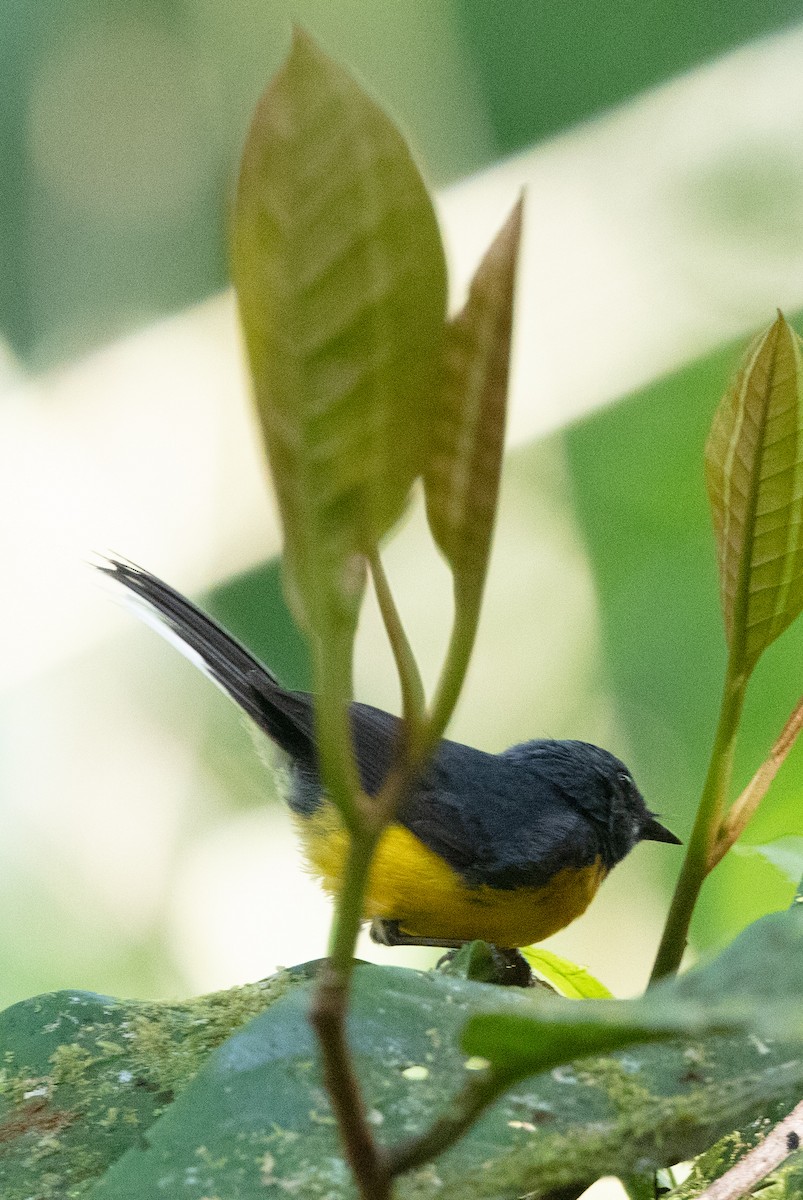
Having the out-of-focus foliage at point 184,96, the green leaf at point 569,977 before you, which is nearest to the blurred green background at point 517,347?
the out-of-focus foliage at point 184,96

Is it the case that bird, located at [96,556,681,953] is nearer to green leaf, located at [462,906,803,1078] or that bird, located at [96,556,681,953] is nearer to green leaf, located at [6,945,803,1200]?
green leaf, located at [6,945,803,1200]

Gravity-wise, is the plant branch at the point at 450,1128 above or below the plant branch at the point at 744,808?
below

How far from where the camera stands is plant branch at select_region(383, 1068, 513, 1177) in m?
0.26

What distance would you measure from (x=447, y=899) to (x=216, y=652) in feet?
1.55

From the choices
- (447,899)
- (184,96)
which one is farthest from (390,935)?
(184,96)

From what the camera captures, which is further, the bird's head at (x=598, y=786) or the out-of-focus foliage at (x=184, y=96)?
the out-of-focus foliage at (x=184, y=96)

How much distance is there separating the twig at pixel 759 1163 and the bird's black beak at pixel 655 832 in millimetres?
1192

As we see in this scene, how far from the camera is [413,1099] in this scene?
35cm

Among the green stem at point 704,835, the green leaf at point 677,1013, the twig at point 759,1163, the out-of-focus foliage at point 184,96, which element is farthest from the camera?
the out-of-focus foliage at point 184,96

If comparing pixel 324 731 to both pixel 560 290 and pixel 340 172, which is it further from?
pixel 560 290

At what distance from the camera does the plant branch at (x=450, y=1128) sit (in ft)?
0.86

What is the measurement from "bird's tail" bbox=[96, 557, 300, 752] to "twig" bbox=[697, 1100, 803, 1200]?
1.16 m

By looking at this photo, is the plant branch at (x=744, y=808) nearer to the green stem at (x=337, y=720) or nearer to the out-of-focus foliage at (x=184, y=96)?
the green stem at (x=337, y=720)

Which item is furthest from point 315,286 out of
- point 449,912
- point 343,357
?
point 449,912
